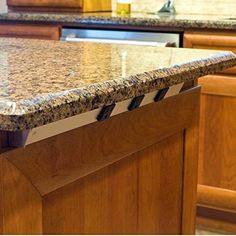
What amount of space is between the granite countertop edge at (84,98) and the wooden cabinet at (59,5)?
1826 mm

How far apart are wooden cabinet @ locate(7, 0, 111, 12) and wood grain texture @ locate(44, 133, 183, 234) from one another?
1711 mm

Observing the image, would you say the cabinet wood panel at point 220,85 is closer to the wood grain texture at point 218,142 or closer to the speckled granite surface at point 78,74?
the wood grain texture at point 218,142

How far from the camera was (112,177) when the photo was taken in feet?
3.25

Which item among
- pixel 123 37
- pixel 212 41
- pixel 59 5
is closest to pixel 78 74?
pixel 212 41

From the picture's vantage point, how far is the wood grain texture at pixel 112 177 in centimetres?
75

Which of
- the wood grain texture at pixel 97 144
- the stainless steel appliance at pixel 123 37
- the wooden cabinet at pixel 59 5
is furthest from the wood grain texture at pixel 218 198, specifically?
the wooden cabinet at pixel 59 5

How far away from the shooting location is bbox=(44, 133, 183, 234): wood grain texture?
88 centimetres

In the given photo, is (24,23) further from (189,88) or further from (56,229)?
(56,229)

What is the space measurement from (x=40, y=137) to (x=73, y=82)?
3.9 inches

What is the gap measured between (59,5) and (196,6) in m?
0.75

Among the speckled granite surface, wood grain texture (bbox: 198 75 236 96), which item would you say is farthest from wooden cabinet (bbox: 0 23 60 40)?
the speckled granite surface

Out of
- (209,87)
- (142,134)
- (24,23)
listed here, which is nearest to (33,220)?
(142,134)

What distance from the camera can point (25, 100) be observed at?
654 millimetres

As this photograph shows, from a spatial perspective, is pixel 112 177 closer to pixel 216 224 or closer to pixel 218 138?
pixel 218 138
